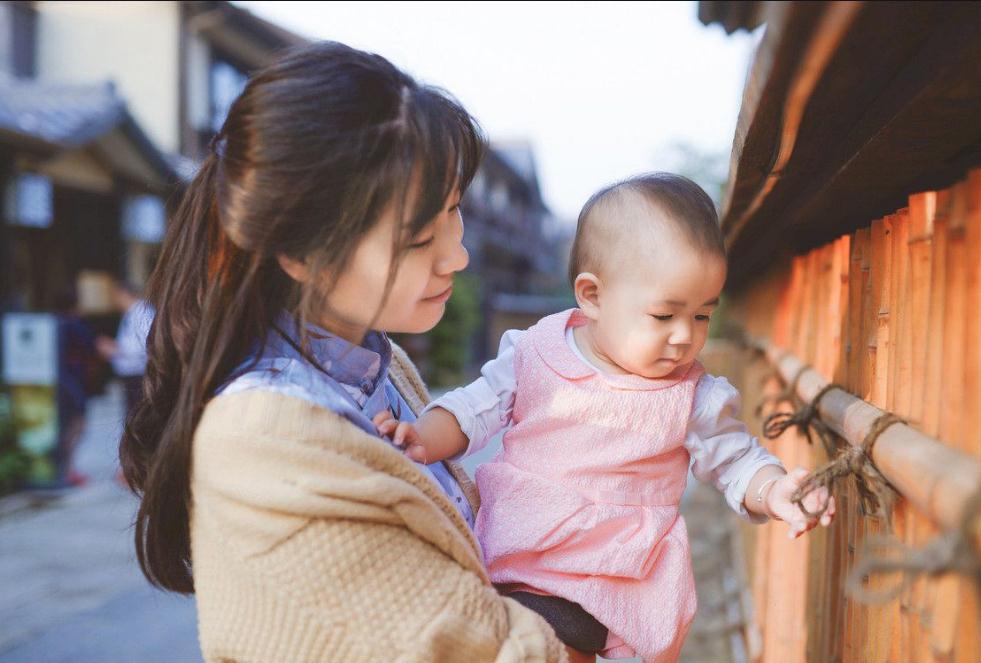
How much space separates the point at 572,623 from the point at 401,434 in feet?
1.61

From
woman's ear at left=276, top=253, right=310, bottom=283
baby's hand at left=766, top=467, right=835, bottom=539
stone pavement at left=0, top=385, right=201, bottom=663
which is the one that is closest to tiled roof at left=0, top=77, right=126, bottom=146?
stone pavement at left=0, top=385, right=201, bottom=663

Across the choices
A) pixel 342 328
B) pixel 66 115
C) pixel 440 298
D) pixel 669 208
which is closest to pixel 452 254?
pixel 440 298

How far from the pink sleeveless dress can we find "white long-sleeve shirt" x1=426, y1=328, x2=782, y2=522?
42mm

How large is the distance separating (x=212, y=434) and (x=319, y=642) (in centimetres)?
35

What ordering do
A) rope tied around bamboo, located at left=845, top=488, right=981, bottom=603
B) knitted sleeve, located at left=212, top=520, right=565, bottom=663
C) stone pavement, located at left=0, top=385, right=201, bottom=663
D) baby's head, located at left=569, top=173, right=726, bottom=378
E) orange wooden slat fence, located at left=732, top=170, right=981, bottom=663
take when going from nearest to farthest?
1. rope tied around bamboo, located at left=845, top=488, right=981, bottom=603
2. orange wooden slat fence, located at left=732, top=170, right=981, bottom=663
3. knitted sleeve, located at left=212, top=520, right=565, bottom=663
4. baby's head, located at left=569, top=173, right=726, bottom=378
5. stone pavement, located at left=0, top=385, right=201, bottom=663

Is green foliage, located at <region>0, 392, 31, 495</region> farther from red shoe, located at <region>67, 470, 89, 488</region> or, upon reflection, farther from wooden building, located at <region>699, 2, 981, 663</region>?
wooden building, located at <region>699, 2, 981, 663</region>

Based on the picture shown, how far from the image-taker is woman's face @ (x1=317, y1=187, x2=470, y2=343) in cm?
148

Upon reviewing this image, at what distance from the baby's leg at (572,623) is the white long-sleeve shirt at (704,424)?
355 mm

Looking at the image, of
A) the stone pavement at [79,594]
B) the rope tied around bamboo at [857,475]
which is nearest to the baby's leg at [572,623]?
the rope tied around bamboo at [857,475]

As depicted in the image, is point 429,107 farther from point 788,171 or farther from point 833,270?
point 833,270

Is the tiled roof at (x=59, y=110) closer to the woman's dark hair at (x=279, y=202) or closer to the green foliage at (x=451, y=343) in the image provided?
the green foliage at (x=451, y=343)

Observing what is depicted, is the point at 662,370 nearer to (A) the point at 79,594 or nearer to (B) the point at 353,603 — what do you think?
(B) the point at 353,603

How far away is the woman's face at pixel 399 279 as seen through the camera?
1.48 m

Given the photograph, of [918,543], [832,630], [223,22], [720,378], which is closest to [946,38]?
[918,543]
